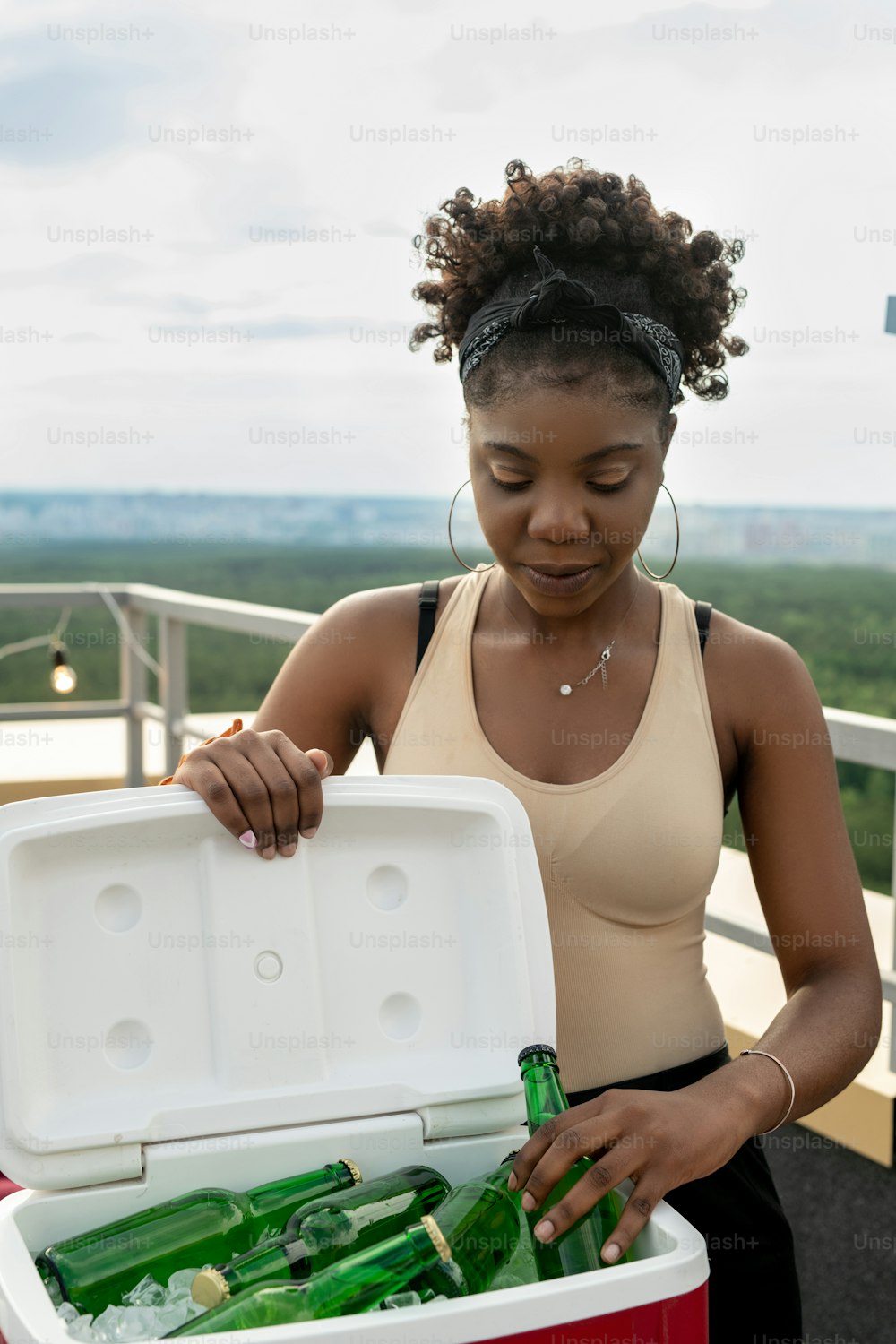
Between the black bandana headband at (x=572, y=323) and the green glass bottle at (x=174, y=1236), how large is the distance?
88 centimetres

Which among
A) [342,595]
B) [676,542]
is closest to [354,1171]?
[676,542]

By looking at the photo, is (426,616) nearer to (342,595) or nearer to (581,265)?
(581,265)

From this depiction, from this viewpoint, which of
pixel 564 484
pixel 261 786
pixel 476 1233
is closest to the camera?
pixel 476 1233

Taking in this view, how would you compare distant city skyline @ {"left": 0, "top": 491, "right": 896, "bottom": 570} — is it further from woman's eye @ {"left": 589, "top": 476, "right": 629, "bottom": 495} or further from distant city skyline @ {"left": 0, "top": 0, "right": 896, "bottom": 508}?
woman's eye @ {"left": 589, "top": 476, "right": 629, "bottom": 495}

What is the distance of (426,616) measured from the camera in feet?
4.79

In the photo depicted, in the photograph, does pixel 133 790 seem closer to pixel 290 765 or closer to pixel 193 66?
pixel 290 765

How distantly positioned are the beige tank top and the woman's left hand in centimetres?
35

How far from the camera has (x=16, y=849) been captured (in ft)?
3.41

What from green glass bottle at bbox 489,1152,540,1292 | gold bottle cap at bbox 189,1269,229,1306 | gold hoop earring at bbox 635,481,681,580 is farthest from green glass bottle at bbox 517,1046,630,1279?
gold hoop earring at bbox 635,481,681,580

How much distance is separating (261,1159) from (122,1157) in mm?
129

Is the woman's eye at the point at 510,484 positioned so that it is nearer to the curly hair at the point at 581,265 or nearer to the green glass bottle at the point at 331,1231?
the curly hair at the point at 581,265

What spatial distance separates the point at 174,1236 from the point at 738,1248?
2.15 feet

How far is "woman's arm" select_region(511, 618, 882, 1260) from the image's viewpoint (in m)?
1.04

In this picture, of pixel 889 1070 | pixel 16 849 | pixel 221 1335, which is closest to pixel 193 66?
pixel 889 1070
